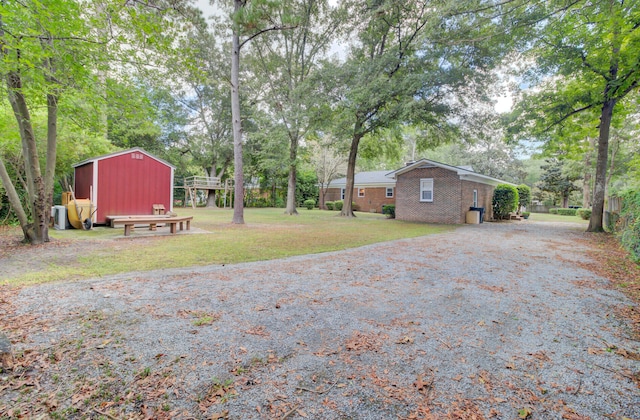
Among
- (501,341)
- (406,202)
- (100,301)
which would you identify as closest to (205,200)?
(406,202)

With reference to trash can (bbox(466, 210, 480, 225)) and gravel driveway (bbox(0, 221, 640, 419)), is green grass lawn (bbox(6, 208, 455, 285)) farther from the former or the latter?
trash can (bbox(466, 210, 480, 225))

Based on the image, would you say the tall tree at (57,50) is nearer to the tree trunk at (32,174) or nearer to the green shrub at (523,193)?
the tree trunk at (32,174)

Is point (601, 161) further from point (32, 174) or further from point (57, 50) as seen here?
point (32, 174)

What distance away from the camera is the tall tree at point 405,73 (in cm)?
1330

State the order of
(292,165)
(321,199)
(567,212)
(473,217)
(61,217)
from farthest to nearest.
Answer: (321,199) → (567,212) → (292,165) → (473,217) → (61,217)

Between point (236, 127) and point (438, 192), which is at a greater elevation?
point (236, 127)

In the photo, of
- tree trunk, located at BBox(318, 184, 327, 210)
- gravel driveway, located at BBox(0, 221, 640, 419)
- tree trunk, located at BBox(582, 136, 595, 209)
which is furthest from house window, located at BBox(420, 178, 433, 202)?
tree trunk, located at BBox(582, 136, 595, 209)

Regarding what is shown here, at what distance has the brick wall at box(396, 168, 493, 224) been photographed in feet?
52.5

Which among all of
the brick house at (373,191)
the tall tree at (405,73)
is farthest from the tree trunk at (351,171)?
the brick house at (373,191)

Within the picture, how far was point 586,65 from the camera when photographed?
438 inches

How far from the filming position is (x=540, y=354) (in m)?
2.73

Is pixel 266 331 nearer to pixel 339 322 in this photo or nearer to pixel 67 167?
pixel 339 322

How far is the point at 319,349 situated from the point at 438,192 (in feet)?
51.2

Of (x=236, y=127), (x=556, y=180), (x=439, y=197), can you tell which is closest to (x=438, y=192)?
(x=439, y=197)
